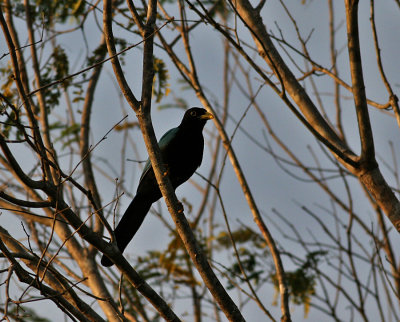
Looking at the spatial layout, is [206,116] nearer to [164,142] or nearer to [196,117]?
[196,117]

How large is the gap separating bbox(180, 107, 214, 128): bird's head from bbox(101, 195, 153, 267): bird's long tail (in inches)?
41.8

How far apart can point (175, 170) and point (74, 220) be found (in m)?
2.74

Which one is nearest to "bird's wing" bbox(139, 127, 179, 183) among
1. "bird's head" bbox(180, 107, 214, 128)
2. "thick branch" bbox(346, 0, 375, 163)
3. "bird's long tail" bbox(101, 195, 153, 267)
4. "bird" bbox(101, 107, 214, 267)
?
"bird" bbox(101, 107, 214, 267)

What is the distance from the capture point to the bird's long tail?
5875 millimetres

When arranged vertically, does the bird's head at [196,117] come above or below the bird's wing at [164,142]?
above

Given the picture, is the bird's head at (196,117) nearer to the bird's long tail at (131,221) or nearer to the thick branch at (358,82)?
the bird's long tail at (131,221)

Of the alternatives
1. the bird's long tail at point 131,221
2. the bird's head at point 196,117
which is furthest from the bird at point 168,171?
the bird's head at point 196,117

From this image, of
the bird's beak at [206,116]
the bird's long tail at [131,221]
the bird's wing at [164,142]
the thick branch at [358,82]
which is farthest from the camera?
the bird's beak at [206,116]

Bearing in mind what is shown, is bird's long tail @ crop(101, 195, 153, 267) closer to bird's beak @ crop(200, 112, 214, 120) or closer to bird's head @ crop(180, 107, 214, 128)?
bird's head @ crop(180, 107, 214, 128)

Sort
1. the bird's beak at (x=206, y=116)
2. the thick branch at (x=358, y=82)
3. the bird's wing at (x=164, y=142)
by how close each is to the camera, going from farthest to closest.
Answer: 1. the bird's beak at (x=206, y=116)
2. the bird's wing at (x=164, y=142)
3. the thick branch at (x=358, y=82)

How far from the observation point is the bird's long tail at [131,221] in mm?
5875

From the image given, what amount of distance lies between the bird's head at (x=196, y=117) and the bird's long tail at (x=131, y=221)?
106cm

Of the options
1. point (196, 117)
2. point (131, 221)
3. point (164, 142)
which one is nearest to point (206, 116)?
point (196, 117)

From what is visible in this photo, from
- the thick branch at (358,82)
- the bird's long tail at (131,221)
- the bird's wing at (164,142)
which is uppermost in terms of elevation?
the bird's wing at (164,142)
